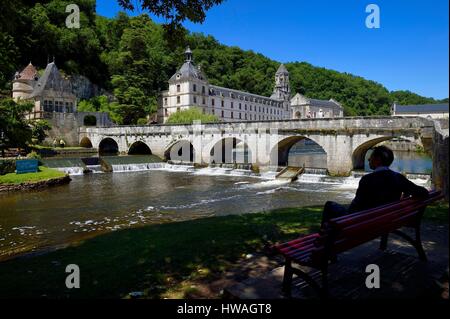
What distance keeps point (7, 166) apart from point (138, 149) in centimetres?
2350

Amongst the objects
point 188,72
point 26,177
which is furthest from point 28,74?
point 26,177

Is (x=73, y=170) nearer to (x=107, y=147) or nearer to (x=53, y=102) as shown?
(x=107, y=147)

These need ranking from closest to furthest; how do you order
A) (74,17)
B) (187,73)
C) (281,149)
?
(74,17)
(281,149)
(187,73)

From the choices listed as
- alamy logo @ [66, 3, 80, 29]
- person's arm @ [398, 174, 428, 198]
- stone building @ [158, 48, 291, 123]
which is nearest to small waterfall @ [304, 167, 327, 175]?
alamy logo @ [66, 3, 80, 29]

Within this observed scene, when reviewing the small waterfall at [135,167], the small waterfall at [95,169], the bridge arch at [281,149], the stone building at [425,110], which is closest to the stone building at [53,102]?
the small waterfall at [95,169]

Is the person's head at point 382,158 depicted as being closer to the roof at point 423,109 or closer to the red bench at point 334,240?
the red bench at point 334,240

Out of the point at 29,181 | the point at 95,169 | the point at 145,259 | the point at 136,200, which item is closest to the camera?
the point at 145,259

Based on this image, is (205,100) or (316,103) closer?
(205,100)

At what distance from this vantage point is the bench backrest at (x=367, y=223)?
153 inches

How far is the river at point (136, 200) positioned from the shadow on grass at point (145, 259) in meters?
4.11

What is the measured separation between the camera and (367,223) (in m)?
4.21

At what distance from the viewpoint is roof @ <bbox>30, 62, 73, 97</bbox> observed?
50219mm

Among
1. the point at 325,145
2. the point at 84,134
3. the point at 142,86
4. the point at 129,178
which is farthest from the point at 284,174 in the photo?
the point at 142,86
